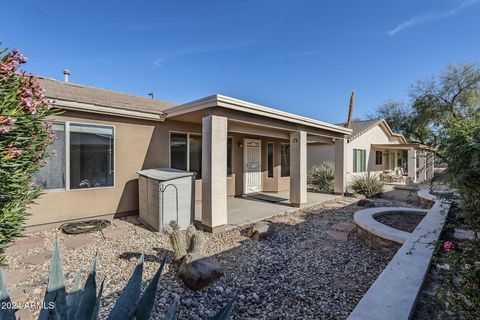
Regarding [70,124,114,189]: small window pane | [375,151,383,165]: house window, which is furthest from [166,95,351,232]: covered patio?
[375,151,383,165]: house window

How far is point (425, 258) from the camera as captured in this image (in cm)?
291

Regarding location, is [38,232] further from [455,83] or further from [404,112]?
[404,112]

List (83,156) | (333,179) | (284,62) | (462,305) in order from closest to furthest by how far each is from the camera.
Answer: (462,305) < (83,156) < (333,179) < (284,62)

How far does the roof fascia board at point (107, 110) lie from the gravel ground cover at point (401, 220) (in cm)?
690

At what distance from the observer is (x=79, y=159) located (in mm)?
6348

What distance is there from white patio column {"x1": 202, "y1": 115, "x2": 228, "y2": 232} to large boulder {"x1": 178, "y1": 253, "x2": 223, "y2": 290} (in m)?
2.24

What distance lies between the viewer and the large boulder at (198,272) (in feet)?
11.1

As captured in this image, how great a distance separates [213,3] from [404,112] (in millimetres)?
30838

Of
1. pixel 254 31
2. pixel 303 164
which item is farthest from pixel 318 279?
pixel 254 31

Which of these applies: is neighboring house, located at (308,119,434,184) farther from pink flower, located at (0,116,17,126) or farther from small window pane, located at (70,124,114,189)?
pink flower, located at (0,116,17,126)

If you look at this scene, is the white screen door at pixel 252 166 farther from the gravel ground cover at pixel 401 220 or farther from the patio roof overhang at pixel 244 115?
the gravel ground cover at pixel 401 220

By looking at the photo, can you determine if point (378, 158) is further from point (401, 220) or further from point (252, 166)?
point (401, 220)

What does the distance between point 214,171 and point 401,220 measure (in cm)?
473

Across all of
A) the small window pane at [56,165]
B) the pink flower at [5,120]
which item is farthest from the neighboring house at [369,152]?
the pink flower at [5,120]
